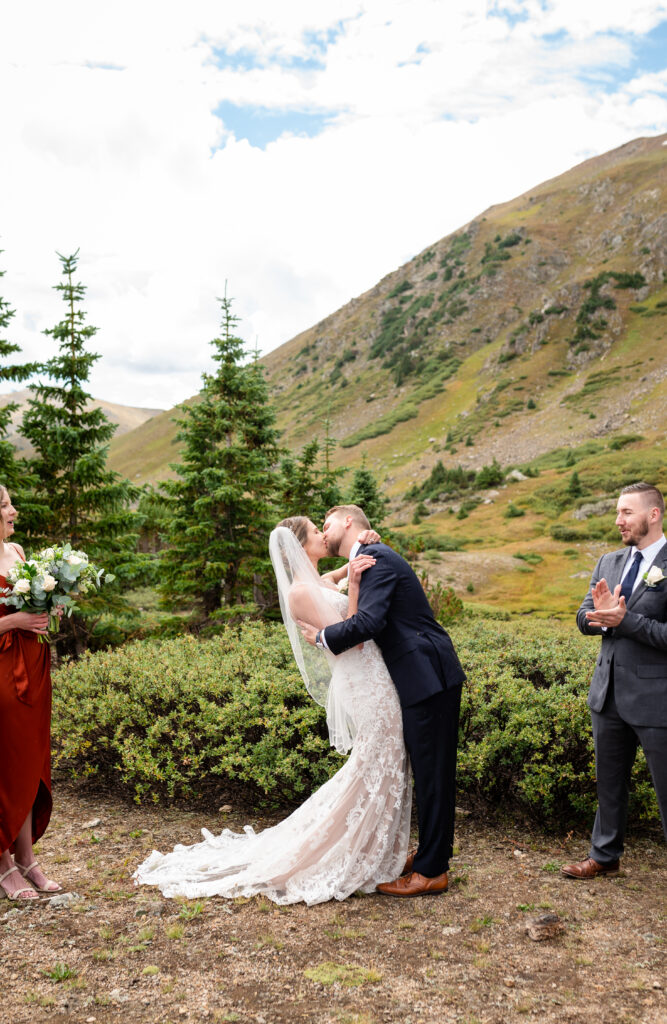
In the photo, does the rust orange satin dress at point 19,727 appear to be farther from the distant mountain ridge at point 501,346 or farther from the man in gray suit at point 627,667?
the distant mountain ridge at point 501,346

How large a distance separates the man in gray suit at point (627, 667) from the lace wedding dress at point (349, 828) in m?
1.27

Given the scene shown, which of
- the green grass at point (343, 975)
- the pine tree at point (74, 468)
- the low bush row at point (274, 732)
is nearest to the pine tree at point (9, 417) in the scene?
the pine tree at point (74, 468)

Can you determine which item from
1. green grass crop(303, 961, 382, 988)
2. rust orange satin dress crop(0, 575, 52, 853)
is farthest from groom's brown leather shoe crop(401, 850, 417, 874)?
rust orange satin dress crop(0, 575, 52, 853)

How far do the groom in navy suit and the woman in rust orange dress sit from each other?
184 cm

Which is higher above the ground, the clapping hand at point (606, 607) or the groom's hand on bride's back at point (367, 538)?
the groom's hand on bride's back at point (367, 538)

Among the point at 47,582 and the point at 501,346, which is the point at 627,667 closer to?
the point at 47,582

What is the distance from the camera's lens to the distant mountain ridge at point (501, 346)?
65.5m

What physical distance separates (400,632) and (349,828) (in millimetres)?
1299

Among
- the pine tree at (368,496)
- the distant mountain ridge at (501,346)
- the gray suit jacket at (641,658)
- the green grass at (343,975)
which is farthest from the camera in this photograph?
the distant mountain ridge at (501,346)

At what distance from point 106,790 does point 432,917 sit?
3585 millimetres

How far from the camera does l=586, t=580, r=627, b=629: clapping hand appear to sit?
437cm

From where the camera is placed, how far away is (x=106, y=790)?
6.70 metres

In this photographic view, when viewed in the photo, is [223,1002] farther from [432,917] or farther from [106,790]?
[106,790]

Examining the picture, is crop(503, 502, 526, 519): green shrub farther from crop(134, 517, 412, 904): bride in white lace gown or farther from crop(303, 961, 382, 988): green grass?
crop(303, 961, 382, 988): green grass
